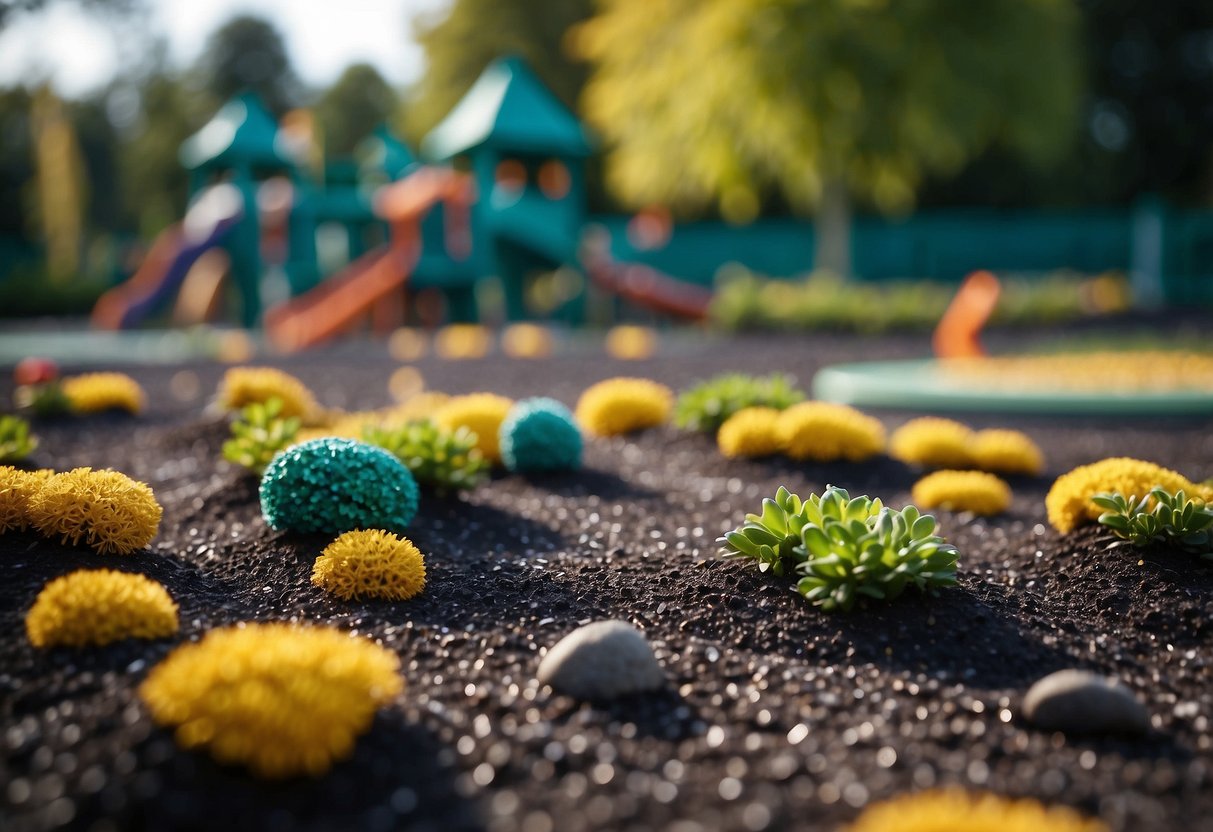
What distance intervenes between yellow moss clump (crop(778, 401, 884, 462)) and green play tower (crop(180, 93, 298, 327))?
15.3m

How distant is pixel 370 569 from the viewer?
3881 millimetres

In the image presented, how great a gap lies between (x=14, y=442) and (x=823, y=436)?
4642mm

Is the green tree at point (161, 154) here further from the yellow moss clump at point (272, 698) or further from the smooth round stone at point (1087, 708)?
the smooth round stone at point (1087, 708)

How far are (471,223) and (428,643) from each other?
15.8m

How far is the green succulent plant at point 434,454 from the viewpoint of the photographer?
5301 mm

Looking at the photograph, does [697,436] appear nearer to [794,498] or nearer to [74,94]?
[794,498]

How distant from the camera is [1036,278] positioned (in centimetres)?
2619

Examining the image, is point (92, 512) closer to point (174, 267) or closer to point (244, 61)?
point (174, 267)

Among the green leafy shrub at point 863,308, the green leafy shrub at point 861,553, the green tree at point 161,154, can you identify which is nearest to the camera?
the green leafy shrub at point 861,553

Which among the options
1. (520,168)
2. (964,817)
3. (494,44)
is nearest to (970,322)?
(964,817)

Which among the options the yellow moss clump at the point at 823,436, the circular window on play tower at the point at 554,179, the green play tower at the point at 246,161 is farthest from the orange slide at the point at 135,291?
the yellow moss clump at the point at 823,436

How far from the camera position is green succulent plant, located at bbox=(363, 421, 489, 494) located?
530cm

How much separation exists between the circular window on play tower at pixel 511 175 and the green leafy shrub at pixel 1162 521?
17076 mm

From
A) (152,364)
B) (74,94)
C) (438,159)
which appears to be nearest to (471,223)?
(438,159)
